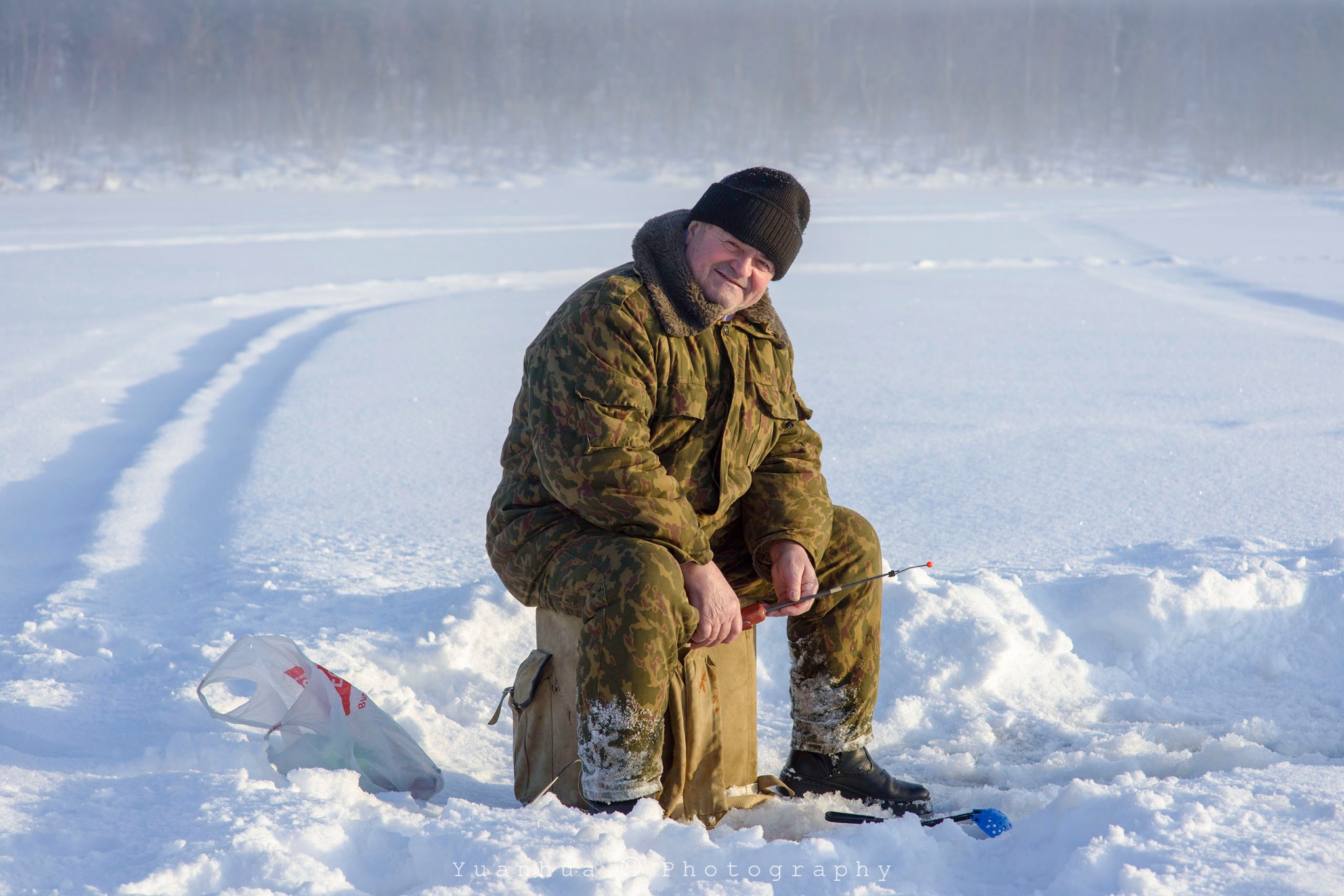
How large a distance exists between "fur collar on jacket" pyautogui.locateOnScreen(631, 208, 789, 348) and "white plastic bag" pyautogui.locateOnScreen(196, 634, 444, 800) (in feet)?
2.71

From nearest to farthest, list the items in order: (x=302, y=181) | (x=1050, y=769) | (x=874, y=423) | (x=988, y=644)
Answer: (x=1050, y=769), (x=988, y=644), (x=874, y=423), (x=302, y=181)

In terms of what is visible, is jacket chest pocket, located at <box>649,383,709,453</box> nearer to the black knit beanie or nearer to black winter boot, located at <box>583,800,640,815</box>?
the black knit beanie

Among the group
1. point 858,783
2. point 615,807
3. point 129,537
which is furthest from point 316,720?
point 129,537

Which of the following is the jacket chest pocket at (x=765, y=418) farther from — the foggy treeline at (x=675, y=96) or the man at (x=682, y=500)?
the foggy treeline at (x=675, y=96)

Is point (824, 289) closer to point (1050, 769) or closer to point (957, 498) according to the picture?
point (957, 498)

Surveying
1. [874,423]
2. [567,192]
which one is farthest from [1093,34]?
[874,423]

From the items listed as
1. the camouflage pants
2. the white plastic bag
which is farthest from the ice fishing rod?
the white plastic bag

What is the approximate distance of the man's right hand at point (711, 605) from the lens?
5.48 feet

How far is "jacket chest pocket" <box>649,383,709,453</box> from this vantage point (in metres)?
1.77

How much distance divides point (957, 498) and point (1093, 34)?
189ft

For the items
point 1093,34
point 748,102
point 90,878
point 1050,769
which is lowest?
point 1050,769

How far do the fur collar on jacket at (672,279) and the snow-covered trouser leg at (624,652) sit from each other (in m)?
0.37

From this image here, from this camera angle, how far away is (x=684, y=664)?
5.71ft

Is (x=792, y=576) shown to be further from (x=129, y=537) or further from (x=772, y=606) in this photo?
(x=129, y=537)
